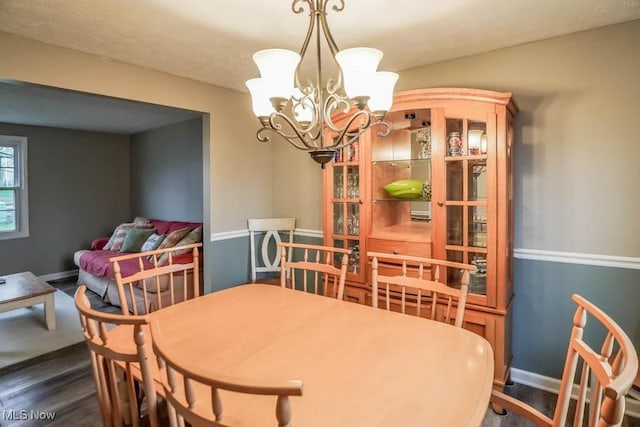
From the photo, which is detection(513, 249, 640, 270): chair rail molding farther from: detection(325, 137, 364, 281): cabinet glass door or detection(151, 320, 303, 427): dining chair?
detection(151, 320, 303, 427): dining chair

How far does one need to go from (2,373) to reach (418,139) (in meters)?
3.54

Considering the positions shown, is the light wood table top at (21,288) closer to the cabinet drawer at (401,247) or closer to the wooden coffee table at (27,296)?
the wooden coffee table at (27,296)

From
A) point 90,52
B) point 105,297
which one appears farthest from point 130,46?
point 105,297

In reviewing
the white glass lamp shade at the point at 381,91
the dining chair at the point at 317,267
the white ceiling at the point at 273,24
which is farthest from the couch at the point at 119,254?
the white glass lamp shade at the point at 381,91

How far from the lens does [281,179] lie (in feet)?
12.0

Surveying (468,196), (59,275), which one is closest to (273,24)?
(468,196)

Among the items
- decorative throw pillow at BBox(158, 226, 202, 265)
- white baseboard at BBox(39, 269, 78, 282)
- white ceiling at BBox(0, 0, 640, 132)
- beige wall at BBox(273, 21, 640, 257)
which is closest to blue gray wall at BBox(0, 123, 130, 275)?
white baseboard at BBox(39, 269, 78, 282)

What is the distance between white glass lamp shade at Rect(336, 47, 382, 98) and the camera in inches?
54.4

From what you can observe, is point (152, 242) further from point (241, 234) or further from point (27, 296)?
point (241, 234)

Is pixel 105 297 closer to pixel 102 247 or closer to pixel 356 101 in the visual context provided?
pixel 102 247

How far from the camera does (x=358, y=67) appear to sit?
139 cm

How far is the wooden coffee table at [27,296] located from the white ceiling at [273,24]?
7.61ft

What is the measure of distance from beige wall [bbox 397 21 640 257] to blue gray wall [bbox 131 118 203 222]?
373 cm

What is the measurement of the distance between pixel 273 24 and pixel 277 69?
789 mm
